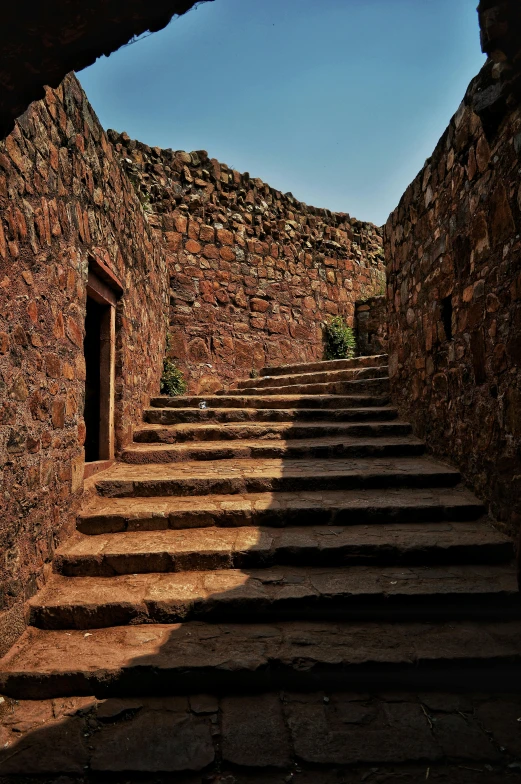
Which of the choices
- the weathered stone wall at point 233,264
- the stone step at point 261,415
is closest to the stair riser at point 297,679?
the stone step at point 261,415

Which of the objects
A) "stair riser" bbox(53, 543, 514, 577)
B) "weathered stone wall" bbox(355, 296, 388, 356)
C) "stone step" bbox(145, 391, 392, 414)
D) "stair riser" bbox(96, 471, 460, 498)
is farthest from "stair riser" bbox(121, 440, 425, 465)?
"weathered stone wall" bbox(355, 296, 388, 356)

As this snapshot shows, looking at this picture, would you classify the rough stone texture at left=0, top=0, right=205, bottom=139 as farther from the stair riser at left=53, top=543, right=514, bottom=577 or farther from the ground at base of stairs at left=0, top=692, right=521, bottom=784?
the stair riser at left=53, top=543, right=514, bottom=577

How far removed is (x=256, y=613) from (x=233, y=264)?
6704 millimetres

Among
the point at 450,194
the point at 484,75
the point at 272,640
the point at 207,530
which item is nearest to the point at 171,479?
the point at 207,530

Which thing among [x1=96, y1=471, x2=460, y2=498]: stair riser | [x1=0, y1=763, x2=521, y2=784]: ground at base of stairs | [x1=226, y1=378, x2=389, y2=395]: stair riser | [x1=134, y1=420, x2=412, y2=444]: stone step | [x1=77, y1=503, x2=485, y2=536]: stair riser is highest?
[x1=226, y1=378, x2=389, y2=395]: stair riser

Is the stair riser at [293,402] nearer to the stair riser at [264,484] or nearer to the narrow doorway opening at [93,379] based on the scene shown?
the narrow doorway opening at [93,379]

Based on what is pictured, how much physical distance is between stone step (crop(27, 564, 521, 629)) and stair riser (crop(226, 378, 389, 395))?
3.47m

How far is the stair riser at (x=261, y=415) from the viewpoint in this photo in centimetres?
545

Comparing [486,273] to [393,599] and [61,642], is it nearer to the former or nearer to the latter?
[393,599]

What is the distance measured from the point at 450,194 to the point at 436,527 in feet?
8.51

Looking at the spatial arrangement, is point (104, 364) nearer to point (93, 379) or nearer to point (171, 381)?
point (93, 379)

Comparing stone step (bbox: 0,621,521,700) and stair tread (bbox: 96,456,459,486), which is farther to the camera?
stair tread (bbox: 96,456,459,486)

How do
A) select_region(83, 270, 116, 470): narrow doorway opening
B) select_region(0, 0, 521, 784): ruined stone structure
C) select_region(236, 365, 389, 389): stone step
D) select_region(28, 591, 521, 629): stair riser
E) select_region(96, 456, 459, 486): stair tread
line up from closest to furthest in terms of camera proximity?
select_region(0, 0, 521, 784): ruined stone structure < select_region(28, 591, 521, 629): stair riser < select_region(96, 456, 459, 486): stair tread < select_region(83, 270, 116, 470): narrow doorway opening < select_region(236, 365, 389, 389): stone step

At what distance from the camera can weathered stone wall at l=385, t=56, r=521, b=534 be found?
10.1 feet
